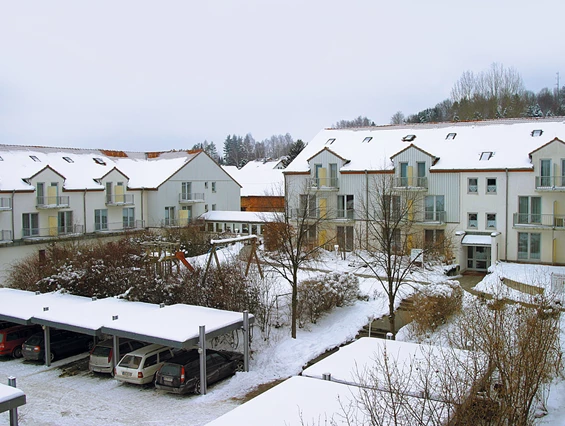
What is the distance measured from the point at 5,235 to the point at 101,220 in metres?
7.80

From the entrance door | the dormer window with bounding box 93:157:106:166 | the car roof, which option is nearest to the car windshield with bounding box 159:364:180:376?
the car roof

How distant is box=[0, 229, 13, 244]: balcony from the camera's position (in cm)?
3453

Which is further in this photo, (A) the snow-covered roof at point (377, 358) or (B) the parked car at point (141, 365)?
(B) the parked car at point (141, 365)

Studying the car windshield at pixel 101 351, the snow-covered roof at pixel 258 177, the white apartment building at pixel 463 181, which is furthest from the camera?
the snow-covered roof at pixel 258 177

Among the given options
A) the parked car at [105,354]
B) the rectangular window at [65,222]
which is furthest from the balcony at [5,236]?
the parked car at [105,354]

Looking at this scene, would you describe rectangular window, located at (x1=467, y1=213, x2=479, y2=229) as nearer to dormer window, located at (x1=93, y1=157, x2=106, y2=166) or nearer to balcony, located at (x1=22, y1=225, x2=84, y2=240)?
balcony, located at (x1=22, y1=225, x2=84, y2=240)

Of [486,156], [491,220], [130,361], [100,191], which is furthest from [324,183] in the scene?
[130,361]

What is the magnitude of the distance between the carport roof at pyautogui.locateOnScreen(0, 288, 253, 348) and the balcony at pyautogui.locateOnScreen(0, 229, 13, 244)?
1351cm

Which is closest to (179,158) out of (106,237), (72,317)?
(106,237)

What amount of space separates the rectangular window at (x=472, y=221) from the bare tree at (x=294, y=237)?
27.7 ft

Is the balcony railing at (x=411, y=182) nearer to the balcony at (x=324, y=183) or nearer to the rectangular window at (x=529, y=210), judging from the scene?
the balcony at (x=324, y=183)

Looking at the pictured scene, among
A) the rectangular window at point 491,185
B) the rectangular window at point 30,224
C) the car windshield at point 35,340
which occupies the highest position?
the rectangular window at point 491,185

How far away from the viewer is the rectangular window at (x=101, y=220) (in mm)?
41125

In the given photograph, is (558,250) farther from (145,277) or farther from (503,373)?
(503,373)
